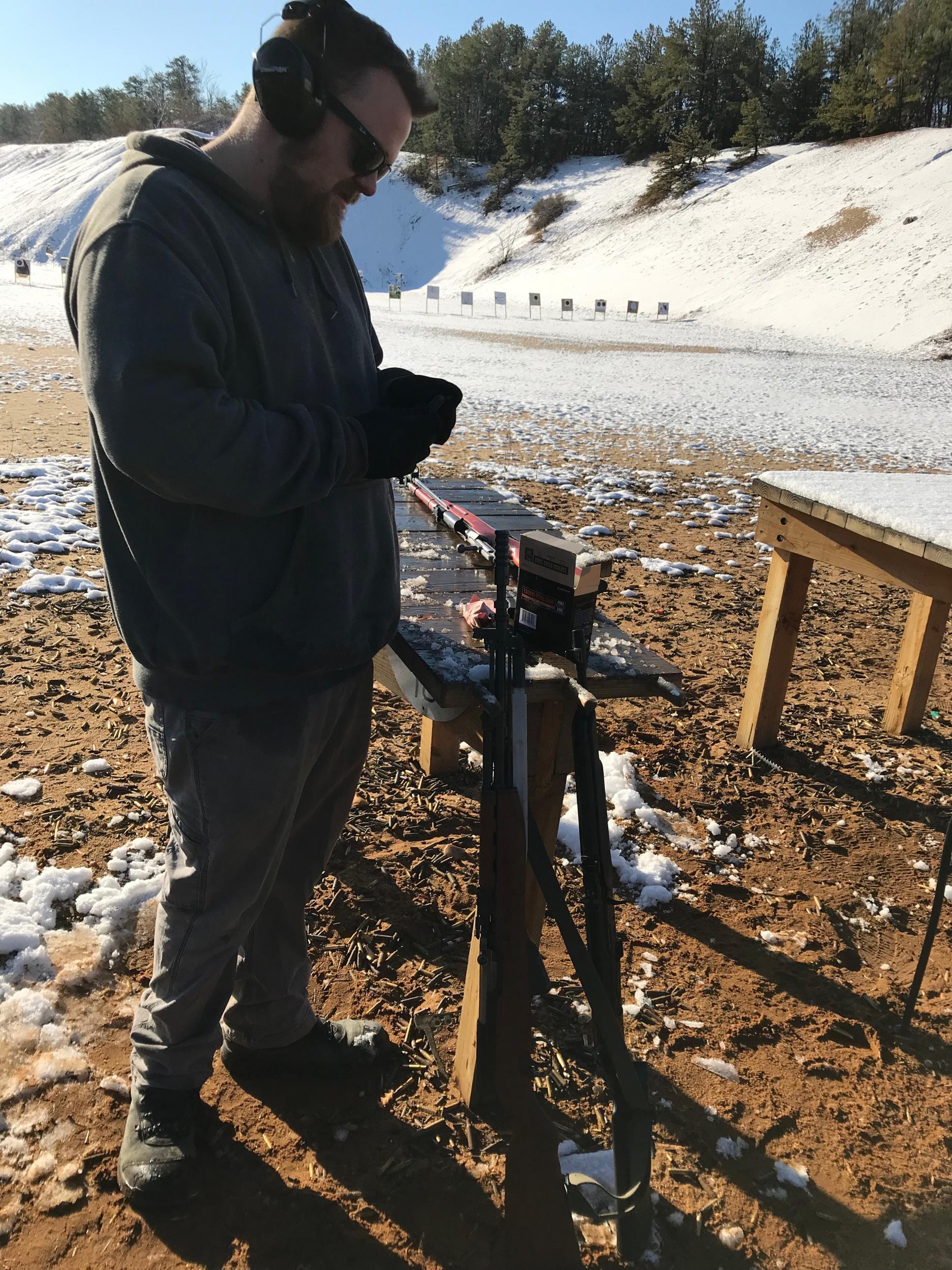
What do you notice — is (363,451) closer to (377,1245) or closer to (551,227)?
(377,1245)

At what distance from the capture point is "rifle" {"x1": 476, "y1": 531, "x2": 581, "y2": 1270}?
162 centimetres

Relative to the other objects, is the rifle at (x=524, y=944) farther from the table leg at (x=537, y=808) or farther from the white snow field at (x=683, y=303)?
the white snow field at (x=683, y=303)

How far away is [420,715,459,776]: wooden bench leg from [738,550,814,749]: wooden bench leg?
1284mm

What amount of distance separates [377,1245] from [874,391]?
51.1 ft

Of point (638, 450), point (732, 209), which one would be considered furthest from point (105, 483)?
point (732, 209)

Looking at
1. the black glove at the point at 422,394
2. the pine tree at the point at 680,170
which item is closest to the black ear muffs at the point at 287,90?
the black glove at the point at 422,394

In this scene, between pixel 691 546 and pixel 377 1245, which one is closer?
pixel 377 1245

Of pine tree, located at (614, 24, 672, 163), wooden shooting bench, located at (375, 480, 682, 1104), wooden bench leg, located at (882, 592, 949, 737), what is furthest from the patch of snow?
pine tree, located at (614, 24, 672, 163)

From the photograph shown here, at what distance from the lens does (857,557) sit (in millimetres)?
3186

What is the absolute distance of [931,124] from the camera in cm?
4062

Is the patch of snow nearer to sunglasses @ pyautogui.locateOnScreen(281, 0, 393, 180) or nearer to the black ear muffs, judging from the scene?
sunglasses @ pyautogui.locateOnScreen(281, 0, 393, 180)

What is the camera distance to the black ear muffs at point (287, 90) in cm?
138

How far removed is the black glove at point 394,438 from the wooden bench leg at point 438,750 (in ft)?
6.01

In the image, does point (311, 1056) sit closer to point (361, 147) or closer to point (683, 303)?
point (361, 147)
